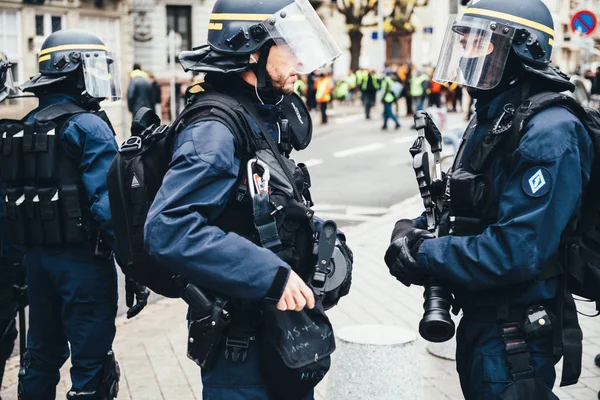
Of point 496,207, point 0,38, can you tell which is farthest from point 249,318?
point 0,38

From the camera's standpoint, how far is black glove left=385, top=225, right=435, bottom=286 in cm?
324

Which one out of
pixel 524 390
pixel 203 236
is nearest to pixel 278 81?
pixel 203 236

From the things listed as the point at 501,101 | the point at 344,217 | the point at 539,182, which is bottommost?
the point at 344,217

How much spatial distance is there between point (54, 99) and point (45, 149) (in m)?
0.37

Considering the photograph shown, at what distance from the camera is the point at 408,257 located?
3.25 metres

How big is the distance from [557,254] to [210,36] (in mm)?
1460

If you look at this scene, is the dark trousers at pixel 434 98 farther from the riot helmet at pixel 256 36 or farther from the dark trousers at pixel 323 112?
the riot helmet at pixel 256 36

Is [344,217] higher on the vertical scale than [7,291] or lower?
lower

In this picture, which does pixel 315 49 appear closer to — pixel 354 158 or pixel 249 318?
pixel 249 318

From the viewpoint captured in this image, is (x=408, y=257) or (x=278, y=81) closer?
(x=278, y=81)

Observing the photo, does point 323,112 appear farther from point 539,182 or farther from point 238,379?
point 238,379

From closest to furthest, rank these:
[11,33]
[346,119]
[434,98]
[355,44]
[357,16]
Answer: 1. [11,33]
2. [434,98]
3. [346,119]
4. [355,44]
5. [357,16]

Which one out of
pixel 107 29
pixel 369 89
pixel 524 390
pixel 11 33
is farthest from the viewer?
pixel 107 29

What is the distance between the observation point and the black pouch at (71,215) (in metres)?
4.27
